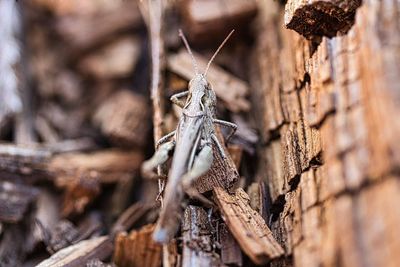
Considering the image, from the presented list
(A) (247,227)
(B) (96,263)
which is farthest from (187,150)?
(B) (96,263)

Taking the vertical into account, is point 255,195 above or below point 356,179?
above

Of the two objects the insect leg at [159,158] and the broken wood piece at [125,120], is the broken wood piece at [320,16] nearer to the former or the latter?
the insect leg at [159,158]

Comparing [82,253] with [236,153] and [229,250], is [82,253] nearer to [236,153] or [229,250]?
[229,250]

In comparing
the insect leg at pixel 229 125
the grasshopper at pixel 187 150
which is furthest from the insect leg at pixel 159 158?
the insect leg at pixel 229 125

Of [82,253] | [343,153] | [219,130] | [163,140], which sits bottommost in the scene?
[82,253]

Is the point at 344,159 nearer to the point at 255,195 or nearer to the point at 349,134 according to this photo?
the point at 349,134

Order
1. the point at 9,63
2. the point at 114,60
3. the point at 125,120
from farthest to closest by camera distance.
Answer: the point at 114,60, the point at 9,63, the point at 125,120

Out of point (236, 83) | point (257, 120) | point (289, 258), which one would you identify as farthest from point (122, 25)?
point (289, 258)
